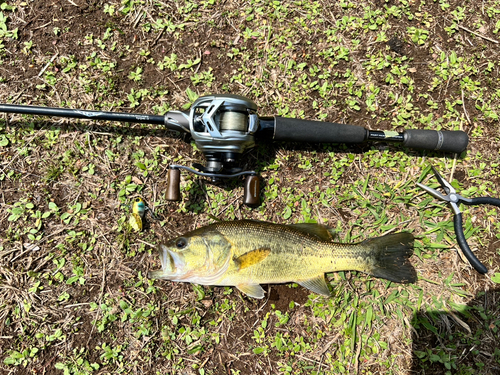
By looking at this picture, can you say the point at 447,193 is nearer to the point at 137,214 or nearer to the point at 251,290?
the point at 251,290

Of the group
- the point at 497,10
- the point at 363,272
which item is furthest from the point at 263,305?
the point at 497,10

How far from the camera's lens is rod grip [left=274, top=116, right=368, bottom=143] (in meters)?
3.15

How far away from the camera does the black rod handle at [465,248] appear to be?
332 cm

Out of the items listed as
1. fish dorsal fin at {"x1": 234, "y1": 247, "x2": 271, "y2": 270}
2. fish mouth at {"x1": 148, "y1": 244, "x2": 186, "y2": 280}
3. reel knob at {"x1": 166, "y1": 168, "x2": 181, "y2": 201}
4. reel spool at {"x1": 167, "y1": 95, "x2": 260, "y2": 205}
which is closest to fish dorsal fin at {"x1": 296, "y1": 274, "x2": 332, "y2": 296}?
fish dorsal fin at {"x1": 234, "y1": 247, "x2": 271, "y2": 270}

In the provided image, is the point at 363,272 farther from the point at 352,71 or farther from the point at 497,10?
the point at 497,10

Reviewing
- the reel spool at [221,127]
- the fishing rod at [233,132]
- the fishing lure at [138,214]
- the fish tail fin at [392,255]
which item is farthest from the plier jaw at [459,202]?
the fishing lure at [138,214]

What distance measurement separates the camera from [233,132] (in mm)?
2805

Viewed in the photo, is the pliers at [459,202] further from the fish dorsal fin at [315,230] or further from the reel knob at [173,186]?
the reel knob at [173,186]

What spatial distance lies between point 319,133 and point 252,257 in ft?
4.88

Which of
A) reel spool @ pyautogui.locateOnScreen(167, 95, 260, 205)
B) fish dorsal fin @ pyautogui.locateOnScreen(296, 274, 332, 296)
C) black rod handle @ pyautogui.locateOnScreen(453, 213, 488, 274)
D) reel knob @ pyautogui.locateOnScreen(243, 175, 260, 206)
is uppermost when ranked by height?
reel spool @ pyautogui.locateOnScreen(167, 95, 260, 205)

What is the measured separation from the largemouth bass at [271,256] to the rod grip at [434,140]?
100 centimetres

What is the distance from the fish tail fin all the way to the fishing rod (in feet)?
3.47

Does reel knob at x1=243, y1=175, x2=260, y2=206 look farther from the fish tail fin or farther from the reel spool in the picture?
the fish tail fin

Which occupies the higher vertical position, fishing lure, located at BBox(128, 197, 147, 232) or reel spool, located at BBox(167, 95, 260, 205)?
reel spool, located at BBox(167, 95, 260, 205)
